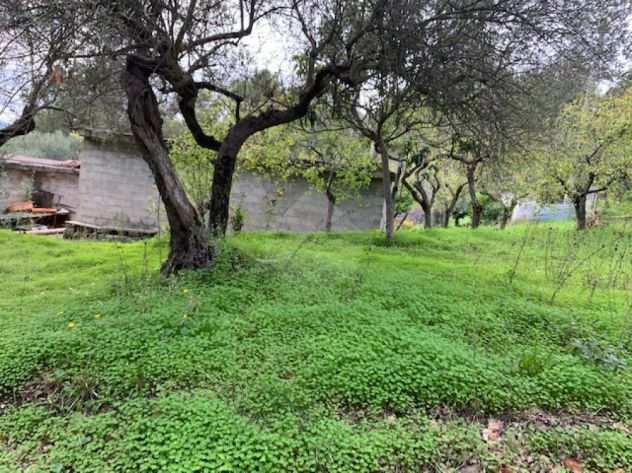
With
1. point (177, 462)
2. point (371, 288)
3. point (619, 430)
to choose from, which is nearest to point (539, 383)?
point (619, 430)

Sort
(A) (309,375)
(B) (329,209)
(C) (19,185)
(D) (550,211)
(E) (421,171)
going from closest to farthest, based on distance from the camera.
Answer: (A) (309,375) → (B) (329,209) → (E) (421,171) → (C) (19,185) → (D) (550,211)

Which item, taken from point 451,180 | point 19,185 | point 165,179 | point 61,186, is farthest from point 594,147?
point 19,185

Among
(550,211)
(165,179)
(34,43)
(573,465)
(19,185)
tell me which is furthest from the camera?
(550,211)

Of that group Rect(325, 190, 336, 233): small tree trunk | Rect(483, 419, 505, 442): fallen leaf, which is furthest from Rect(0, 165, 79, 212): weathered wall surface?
Rect(483, 419, 505, 442): fallen leaf

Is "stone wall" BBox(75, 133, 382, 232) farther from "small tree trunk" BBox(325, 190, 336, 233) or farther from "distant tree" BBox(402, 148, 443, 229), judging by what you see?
"distant tree" BBox(402, 148, 443, 229)

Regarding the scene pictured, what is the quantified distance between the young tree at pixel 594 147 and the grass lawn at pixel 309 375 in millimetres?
6325

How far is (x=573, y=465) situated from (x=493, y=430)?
428 millimetres

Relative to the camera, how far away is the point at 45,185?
48.6ft

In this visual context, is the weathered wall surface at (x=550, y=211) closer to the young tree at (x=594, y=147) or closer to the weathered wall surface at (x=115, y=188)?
the young tree at (x=594, y=147)

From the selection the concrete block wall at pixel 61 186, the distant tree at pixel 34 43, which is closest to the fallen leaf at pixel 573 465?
the distant tree at pixel 34 43

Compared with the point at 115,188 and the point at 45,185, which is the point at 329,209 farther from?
the point at 45,185

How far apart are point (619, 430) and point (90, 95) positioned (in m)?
6.25

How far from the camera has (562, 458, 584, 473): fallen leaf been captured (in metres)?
2.10

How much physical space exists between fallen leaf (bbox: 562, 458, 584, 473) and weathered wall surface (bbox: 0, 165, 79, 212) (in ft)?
52.9
